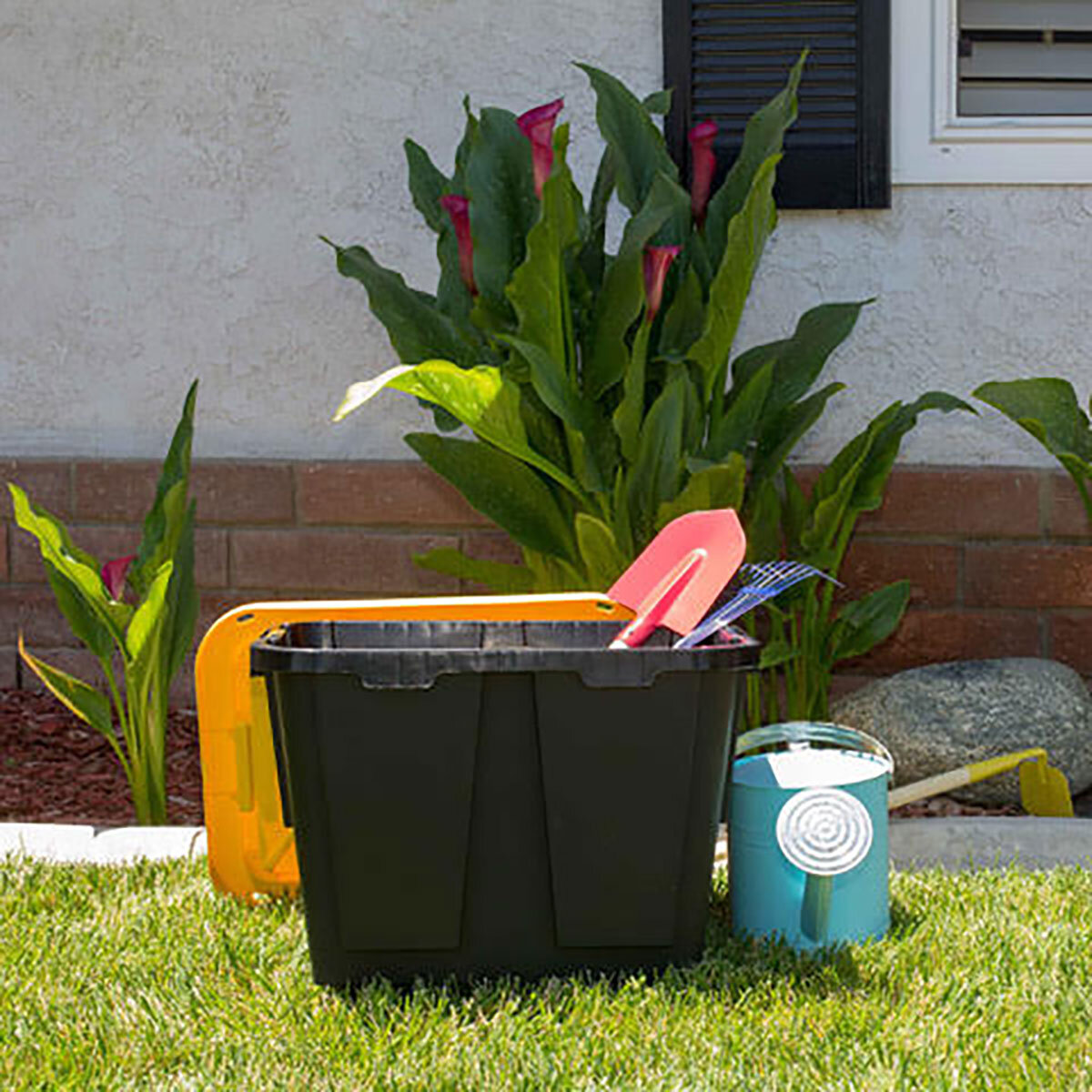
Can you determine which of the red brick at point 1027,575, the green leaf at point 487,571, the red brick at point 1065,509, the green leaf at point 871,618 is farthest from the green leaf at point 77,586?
the red brick at point 1065,509

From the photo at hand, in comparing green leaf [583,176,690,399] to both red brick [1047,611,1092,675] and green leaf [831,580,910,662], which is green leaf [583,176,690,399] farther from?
red brick [1047,611,1092,675]

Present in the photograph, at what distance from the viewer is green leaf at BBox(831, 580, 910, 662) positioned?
3066 millimetres

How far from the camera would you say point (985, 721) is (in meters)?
3.09

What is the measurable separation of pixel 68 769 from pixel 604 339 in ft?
5.00

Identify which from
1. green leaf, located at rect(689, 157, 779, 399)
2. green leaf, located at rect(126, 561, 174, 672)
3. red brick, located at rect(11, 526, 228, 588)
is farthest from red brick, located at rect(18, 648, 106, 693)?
green leaf, located at rect(689, 157, 779, 399)

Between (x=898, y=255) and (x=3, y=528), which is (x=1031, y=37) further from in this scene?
(x=3, y=528)

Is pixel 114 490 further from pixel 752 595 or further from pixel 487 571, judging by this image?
pixel 752 595

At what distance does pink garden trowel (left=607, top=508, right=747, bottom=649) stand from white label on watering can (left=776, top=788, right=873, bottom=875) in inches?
11.7

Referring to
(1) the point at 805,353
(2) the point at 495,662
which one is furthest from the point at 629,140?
(2) the point at 495,662

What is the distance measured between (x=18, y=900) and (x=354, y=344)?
1720mm

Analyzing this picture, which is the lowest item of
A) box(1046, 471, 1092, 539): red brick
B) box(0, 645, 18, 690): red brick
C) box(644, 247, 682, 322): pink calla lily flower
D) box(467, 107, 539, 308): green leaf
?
box(0, 645, 18, 690): red brick

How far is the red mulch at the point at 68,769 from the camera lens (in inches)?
122

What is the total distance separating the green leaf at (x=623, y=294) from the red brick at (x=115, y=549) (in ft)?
3.82

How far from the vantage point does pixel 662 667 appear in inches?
75.7
